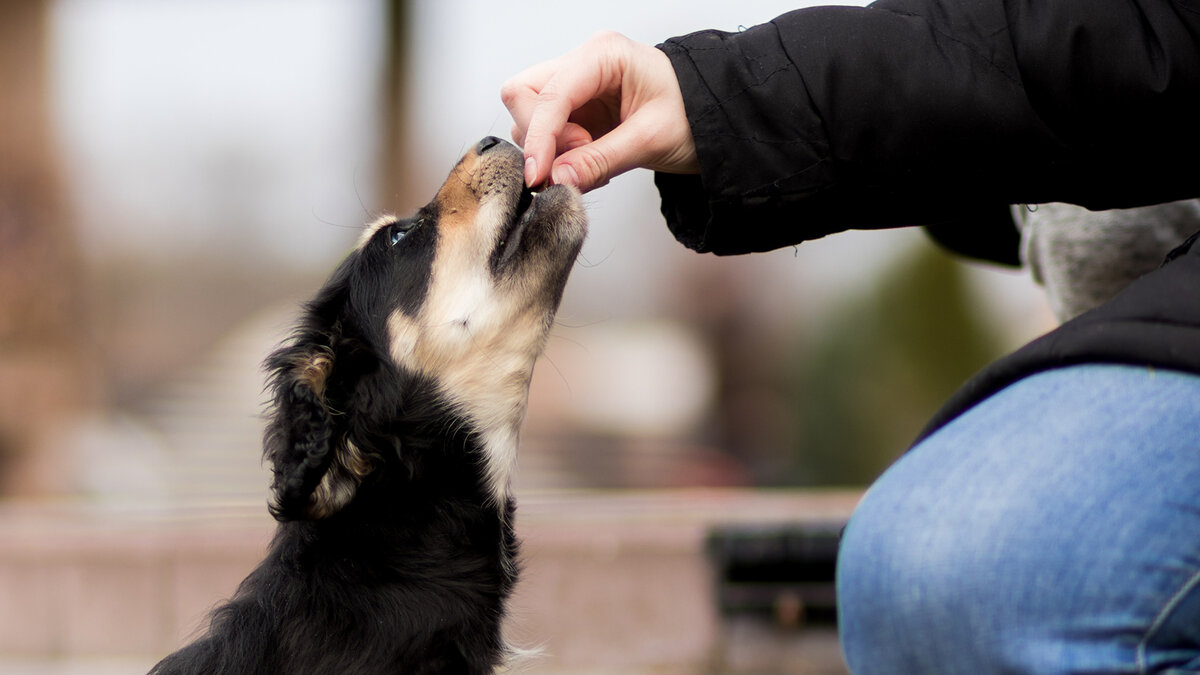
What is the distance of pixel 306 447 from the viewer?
2033mm

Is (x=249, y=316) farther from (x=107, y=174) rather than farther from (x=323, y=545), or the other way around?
(x=323, y=545)

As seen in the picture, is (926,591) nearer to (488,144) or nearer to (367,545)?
(367,545)

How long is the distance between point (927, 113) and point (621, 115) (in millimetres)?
535

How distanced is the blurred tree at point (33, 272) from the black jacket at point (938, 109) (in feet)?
18.0

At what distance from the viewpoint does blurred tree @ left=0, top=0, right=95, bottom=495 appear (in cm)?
617

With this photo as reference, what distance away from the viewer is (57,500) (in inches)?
237

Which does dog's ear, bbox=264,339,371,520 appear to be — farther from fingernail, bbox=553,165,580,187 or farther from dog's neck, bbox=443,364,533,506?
fingernail, bbox=553,165,580,187

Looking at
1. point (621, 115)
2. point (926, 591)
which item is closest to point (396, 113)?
point (621, 115)

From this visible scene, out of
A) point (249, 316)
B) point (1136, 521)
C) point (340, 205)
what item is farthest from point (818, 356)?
point (1136, 521)

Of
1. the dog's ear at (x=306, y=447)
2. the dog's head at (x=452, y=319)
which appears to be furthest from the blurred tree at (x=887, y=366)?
the dog's ear at (x=306, y=447)

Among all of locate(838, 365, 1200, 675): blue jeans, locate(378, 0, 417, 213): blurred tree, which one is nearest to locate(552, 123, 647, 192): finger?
locate(838, 365, 1200, 675): blue jeans

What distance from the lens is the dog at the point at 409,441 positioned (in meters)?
2.09

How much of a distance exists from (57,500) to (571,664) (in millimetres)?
3353

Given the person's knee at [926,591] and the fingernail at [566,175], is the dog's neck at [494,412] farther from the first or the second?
the person's knee at [926,591]
